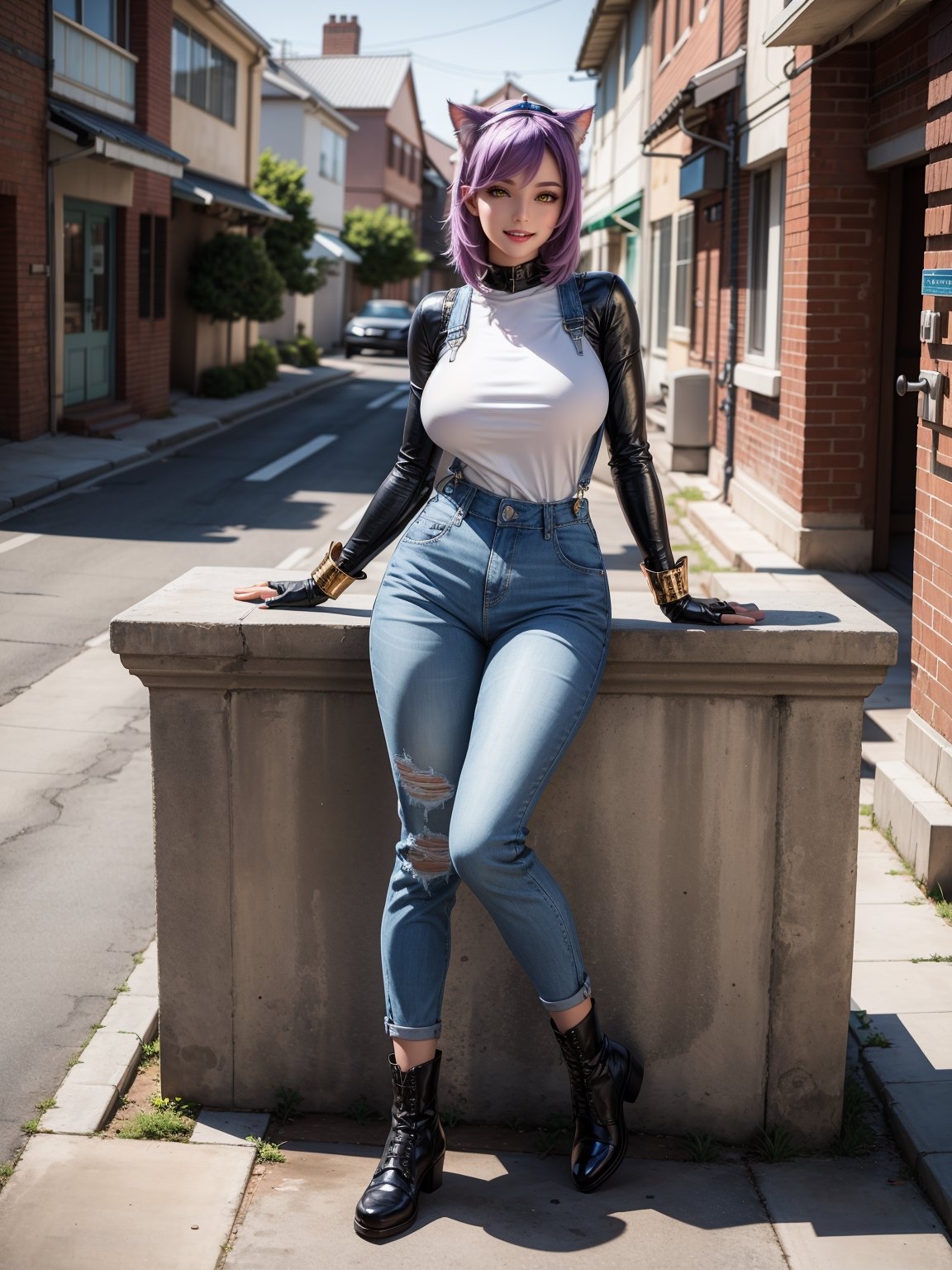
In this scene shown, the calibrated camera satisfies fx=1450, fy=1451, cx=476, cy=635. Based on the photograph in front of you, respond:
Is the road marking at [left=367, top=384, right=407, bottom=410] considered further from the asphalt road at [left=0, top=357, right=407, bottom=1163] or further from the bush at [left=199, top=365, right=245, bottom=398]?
the asphalt road at [left=0, top=357, right=407, bottom=1163]

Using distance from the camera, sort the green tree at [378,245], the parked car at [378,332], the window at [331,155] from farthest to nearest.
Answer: the green tree at [378,245]
the window at [331,155]
the parked car at [378,332]

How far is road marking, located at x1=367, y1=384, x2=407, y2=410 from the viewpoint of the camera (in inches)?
1062

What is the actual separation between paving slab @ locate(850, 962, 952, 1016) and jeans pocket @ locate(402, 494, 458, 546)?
6.12ft

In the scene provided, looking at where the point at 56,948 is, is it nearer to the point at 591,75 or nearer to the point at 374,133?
the point at 591,75

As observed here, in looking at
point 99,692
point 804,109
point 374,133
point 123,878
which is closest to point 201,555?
point 99,692

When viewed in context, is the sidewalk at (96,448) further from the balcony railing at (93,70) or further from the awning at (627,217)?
the awning at (627,217)

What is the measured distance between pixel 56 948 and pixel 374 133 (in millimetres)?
63525

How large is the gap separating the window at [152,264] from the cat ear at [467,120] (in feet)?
65.2

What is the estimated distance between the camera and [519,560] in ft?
9.89

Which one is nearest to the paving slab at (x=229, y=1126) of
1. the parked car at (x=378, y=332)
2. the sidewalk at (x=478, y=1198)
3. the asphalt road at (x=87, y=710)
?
the sidewalk at (x=478, y=1198)

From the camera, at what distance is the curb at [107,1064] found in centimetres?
338

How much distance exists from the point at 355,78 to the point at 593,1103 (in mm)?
67651

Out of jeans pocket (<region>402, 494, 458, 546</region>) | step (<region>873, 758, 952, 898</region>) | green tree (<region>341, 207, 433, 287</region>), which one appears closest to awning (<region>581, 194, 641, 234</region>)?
step (<region>873, 758, 952, 898</region>)

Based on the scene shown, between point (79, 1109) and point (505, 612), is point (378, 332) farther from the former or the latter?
point (505, 612)
